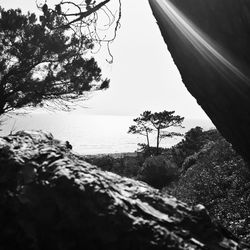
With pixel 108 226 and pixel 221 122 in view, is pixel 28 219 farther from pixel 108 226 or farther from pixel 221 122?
pixel 221 122

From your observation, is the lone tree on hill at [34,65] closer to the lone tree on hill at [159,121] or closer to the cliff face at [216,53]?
the cliff face at [216,53]

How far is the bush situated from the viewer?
66.1 feet

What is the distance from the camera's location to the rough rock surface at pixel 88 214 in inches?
42.8

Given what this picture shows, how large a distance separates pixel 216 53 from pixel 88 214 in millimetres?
912

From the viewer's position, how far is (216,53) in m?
1.58

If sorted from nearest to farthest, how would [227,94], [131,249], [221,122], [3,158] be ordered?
[131,249], [3,158], [227,94], [221,122]

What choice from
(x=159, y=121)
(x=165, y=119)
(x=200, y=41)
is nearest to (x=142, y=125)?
(x=159, y=121)

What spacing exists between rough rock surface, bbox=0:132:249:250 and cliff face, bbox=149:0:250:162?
1.96 feet

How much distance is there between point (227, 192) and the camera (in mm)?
10172

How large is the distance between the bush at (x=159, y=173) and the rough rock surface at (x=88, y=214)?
18965 mm

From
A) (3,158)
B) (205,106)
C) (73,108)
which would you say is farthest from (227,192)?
(3,158)

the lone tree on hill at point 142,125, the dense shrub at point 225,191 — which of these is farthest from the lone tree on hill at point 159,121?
the dense shrub at point 225,191

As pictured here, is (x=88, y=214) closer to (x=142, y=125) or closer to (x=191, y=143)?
(x=191, y=143)

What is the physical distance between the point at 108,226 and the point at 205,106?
3.32 feet
